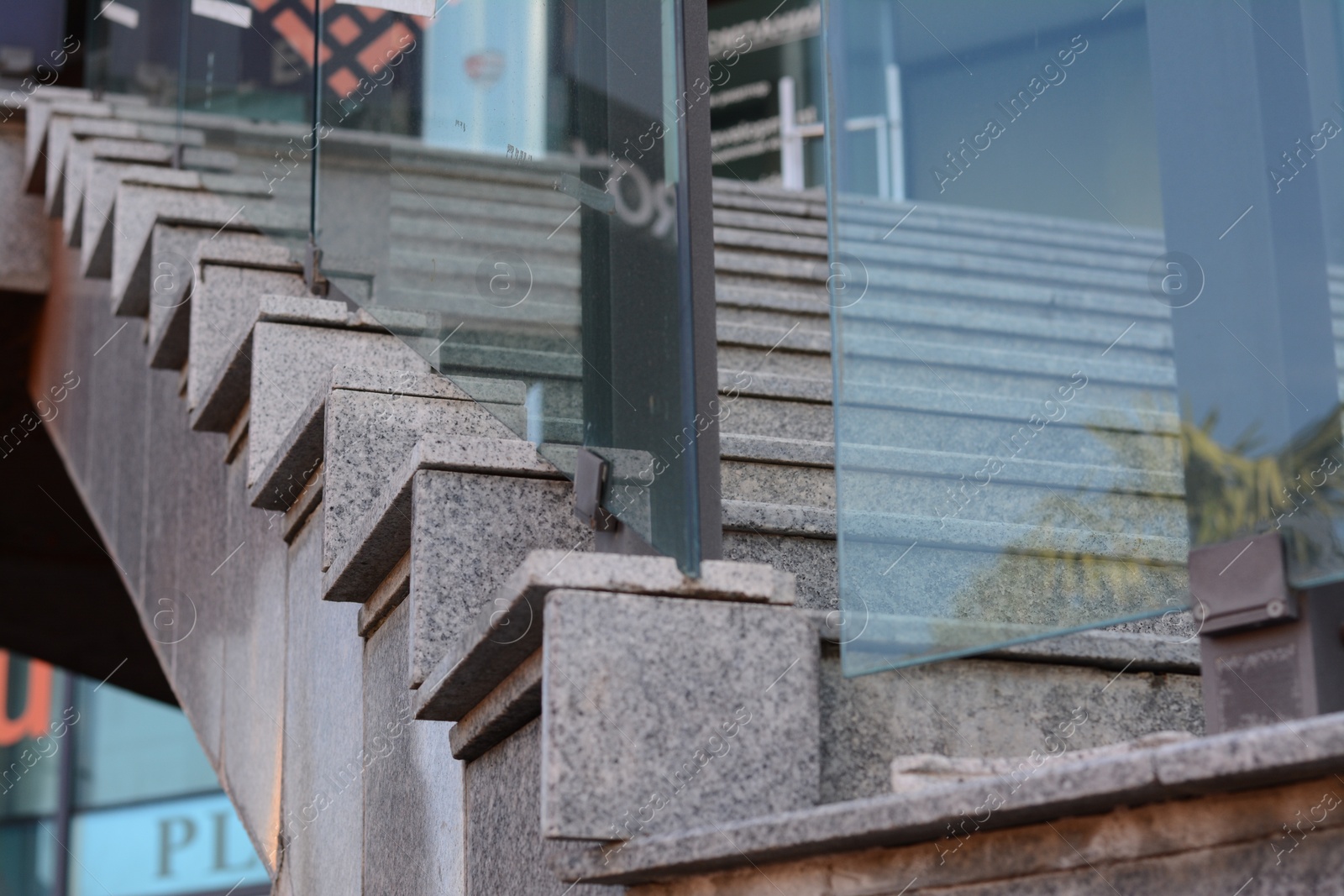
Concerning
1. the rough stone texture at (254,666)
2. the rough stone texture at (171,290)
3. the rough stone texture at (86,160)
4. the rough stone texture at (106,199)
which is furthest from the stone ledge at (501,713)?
the rough stone texture at (86,160)

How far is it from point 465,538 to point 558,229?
1.87 feet

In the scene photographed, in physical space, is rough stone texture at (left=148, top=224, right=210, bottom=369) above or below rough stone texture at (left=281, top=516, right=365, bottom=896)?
above

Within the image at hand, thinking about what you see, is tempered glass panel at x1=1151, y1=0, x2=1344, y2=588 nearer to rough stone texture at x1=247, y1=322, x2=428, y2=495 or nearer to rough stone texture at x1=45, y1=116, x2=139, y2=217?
rough stone texture at x1=247, y1=322, x2=428, y2=495

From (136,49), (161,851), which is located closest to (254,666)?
(136,49)

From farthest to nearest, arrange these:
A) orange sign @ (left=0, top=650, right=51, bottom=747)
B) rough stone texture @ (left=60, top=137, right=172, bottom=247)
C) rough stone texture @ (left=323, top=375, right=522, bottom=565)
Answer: orange sign @ (left=0, top=650, right=51, bottom=747) < rough stone texture @ (left=60, top=137, right=172, bottom=247) < rough stone texture @ (left=323, top=375, right=522, bottom=565)

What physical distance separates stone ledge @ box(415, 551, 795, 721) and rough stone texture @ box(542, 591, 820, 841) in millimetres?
17

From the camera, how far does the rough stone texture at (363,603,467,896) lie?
118 inches

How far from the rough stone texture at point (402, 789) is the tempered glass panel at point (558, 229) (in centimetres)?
58

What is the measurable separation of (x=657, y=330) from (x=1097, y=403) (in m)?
0.61

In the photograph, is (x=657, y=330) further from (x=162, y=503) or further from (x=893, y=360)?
(x=162, y=503)

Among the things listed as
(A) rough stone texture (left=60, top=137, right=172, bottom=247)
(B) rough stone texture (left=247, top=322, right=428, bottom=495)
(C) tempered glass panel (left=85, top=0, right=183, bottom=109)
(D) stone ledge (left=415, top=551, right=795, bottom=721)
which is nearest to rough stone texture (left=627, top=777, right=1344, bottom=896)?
(D) stone ledge (left=415, top=551, right=795, bottom=721)

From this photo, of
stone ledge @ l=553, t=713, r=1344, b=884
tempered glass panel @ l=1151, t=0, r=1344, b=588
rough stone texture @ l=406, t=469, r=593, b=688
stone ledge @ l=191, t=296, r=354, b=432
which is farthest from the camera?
stone ledge @ l=191, t=296, r=354, b=432

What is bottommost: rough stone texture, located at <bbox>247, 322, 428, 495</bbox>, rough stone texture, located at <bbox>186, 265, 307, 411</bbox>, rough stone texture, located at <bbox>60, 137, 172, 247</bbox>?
rough stone texture, located at <bbox>247, 322, 428, 495</bbox>

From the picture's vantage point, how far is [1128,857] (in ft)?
5.65
